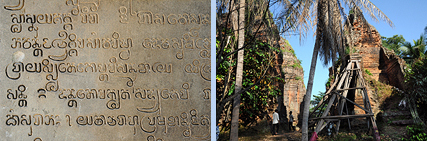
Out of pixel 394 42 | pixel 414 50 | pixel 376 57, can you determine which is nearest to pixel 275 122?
pixel 376 57

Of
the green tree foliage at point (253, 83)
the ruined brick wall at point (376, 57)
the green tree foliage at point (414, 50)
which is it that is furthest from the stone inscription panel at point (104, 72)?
the green tree foliage at point (414, 50)

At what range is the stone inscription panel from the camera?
3.44 metres

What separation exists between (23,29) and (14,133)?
1128 mm

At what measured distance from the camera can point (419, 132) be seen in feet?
43.7

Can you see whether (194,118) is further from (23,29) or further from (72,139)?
(23,29)

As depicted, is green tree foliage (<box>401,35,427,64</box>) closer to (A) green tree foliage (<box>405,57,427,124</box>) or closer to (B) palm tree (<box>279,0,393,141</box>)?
(A) green tree foliage (<box>405,57,427,124</box>)

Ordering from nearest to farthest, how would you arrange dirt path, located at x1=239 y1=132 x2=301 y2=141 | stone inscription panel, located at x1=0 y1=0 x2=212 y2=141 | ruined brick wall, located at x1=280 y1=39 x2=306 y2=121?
stone inscription panel, located at x1=0 y1=0 x2=212 y2=141, dirt path, located at x1=239 y1=132 x2=301 y2=141, ruined brick wall, located at x1=280 y1=39 x2=306 y2=121

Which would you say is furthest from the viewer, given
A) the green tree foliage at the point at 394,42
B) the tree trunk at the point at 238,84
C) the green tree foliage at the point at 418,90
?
the green tree foliage at the point at 394,42

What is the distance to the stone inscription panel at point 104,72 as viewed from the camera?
11.3ft

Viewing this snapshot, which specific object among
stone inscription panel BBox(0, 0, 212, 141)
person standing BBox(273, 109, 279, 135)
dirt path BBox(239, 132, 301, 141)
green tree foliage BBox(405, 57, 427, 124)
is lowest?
dirt path BBox(239, 132, 301, 141)

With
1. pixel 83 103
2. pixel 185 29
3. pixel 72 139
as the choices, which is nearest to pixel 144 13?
pixel 185 29

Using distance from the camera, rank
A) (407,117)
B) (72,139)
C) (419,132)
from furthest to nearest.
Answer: (407,117) < (419,132) < (72,139)

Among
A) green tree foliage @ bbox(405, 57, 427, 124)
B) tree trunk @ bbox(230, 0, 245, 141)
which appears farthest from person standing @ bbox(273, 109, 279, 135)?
green tree foliage @ bbox(405, 57, 427, 124)

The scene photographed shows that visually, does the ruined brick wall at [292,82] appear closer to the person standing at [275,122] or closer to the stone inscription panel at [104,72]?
the person standing at [275,122]
